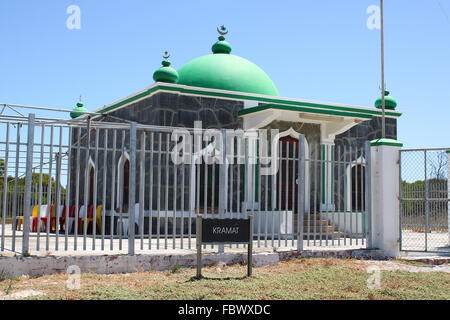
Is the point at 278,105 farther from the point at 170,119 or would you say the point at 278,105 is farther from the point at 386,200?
the point at 386,200

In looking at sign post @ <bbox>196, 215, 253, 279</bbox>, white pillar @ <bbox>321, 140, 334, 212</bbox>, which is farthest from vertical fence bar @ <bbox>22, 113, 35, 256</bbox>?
white pillar @ <bbox>321, 140, 334, 212</bbox>

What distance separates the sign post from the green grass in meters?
0.50

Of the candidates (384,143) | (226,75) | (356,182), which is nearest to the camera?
(356,182)

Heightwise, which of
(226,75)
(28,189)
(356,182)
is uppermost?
(226,75)

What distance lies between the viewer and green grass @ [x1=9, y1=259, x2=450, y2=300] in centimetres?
591

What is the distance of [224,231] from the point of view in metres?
7.15

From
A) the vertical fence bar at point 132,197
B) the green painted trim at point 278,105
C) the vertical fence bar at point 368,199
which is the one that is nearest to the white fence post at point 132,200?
the vertical fence bar at point 132,197

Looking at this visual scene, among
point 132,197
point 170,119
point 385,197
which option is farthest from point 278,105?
point 132,197

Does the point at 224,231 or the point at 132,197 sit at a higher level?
the point at 132,197

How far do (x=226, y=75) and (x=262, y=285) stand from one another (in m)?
9.64

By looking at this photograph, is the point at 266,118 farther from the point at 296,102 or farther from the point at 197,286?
the point at 197,286

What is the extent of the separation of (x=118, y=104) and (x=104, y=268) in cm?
842

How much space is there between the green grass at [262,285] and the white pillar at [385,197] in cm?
164

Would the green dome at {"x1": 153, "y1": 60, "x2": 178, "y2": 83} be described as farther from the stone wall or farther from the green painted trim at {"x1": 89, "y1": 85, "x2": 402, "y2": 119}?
the stone wall
